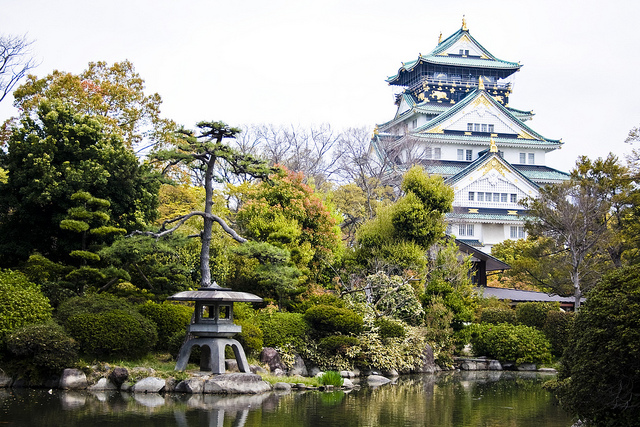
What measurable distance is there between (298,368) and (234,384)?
354cm

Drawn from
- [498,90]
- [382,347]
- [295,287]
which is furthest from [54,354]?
[498,90]

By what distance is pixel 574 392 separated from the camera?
8383 millimetres

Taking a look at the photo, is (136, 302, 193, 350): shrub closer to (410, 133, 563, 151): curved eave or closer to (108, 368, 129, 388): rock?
(108, 368, 129, 388): rock

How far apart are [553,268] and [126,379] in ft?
54.1

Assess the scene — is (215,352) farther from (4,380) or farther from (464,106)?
(464,106)

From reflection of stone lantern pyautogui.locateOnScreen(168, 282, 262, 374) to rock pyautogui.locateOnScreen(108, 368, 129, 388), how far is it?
3.43ft

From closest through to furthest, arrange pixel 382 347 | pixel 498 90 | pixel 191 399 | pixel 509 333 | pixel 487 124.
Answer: pixel 191 399 < pixel 382 347 < pixel 509 333 < pixel 487 124 < pixel 498 90

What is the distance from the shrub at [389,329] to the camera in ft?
61.7

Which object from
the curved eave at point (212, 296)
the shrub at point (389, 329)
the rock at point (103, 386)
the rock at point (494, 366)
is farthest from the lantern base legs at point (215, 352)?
the rock at point (494, 366)

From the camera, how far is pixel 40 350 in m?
13.3

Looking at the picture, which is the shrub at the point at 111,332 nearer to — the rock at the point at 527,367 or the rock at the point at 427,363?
the rock at the point at 427,363

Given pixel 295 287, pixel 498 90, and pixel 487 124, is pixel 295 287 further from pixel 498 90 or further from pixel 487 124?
pixel 498 90

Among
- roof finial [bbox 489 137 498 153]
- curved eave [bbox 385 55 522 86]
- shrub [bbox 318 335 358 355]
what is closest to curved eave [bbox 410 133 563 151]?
roof finial [bbox 489 137 498 153]

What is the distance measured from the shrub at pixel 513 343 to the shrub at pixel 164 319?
401 inches
